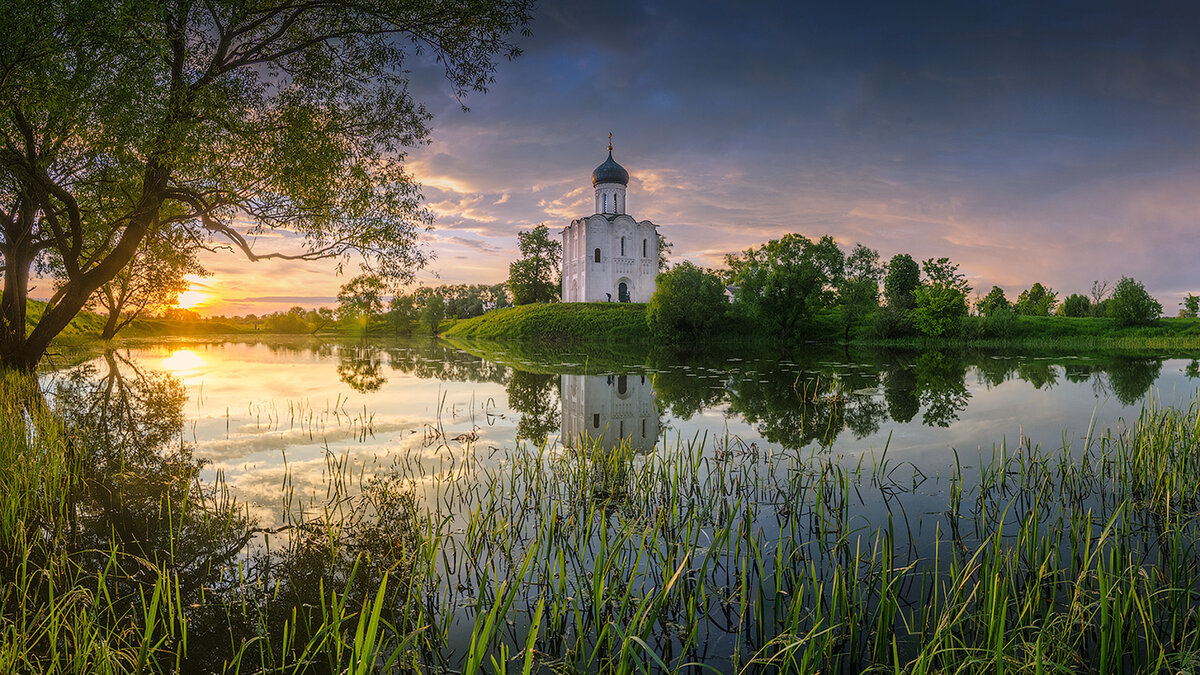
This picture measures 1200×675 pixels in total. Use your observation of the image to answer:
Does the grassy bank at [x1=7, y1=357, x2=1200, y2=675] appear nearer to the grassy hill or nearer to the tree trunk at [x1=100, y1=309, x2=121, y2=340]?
the tree trunk at [x1=100, y1=309, x2=121, y2=340]

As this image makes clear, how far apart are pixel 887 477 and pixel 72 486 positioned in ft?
29.6

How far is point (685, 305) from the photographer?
158ft

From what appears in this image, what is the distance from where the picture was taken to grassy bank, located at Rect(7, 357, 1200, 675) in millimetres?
2926

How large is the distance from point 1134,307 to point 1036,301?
2699cm

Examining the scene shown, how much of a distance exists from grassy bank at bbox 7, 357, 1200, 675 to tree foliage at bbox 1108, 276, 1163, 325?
53.3 meters

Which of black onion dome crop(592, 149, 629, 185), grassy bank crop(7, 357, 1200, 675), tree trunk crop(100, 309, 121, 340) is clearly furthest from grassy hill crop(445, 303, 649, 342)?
grassy bank crop(7, 357, 1200, 675)

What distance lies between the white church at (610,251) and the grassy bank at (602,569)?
58751 millimetres

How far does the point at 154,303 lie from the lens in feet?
92.6

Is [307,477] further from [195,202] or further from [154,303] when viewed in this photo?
[154,303]

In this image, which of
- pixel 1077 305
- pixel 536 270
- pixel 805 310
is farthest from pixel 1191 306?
pixel 536 270

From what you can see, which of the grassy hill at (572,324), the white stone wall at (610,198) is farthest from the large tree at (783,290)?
the white stone wall at (610,198)

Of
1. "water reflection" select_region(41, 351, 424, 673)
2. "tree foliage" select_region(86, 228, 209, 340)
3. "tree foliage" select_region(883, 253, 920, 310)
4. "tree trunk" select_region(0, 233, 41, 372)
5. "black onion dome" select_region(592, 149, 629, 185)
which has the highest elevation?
"black onion dome" select_region(592, 149, 629, 185)

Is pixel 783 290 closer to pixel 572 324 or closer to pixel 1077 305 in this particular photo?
pixel 572 324

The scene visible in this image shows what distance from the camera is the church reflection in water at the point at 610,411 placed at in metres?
9.73
